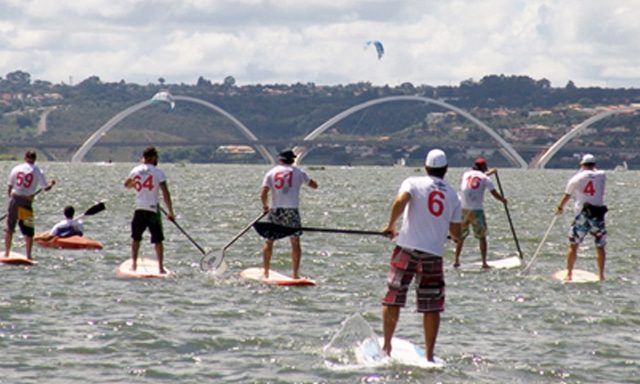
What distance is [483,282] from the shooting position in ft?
62.7

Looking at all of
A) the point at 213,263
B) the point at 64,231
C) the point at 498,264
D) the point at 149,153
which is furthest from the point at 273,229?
the point at 64,231

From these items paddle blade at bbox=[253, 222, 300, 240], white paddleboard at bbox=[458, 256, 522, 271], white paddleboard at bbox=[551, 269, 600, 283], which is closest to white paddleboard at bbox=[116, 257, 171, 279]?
paddle blade at bbox=[253, 222, 300, 240]

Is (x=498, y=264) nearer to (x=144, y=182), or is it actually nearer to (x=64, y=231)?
(x=144, y=182)

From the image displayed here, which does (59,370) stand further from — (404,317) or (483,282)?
(483,282)

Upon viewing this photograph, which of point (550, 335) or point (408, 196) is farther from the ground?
point (408, 196)

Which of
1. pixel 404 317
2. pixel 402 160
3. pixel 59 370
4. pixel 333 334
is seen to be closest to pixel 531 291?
pixel 404 317

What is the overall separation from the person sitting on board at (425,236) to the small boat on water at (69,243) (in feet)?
38.2

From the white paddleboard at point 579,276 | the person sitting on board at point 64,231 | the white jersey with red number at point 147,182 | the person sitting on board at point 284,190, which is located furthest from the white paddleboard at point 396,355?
the person sitting on board at point 64,231

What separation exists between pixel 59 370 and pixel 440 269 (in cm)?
365

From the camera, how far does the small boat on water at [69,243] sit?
75.2ft

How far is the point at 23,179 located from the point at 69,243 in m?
3.52

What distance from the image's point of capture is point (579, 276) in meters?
19.5

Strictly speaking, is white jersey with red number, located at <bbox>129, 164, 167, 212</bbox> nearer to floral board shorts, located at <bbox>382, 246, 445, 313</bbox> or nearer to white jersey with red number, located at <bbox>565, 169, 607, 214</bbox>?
white jersey with red number, located at <bbox>565, 169, 607, 214</bbox>

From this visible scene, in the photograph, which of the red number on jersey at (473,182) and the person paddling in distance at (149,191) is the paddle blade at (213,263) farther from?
the red number on jersey at (473,182)
